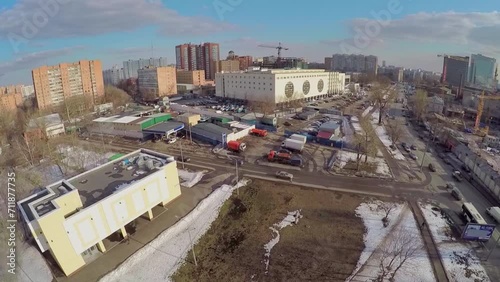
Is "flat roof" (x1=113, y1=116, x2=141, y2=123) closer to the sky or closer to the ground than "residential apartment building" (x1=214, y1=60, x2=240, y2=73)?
closer to the ground

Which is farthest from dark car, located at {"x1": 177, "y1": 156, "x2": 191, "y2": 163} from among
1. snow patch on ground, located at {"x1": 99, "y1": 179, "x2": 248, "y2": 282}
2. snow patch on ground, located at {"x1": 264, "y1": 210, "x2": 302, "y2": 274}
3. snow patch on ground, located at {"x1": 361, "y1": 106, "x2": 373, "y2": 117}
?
snow patch on ground, located at {"x1": 361, "y1": 106, "x2": 373, "y2": 117}

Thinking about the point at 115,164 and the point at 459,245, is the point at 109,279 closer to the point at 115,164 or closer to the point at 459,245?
the point at 115,164

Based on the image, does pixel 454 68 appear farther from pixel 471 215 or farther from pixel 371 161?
pixel 471 215

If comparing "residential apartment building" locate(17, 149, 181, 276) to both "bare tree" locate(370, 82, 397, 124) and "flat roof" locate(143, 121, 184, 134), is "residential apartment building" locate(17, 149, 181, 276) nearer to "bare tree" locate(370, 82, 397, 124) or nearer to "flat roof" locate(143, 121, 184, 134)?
"flat roof" locate(143, 121, 184, 134)

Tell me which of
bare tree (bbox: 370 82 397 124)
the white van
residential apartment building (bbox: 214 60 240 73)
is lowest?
the white van

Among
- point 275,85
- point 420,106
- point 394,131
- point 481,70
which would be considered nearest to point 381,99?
point 420,106

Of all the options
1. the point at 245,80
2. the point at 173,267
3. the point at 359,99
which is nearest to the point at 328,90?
the point at 359,99

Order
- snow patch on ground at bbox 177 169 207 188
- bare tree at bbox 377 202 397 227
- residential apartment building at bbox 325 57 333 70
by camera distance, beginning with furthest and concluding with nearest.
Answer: residential apartment building at bbox 325 57 333 70 → snow patch on ground at bbox 177 169 207 188 → bare tree at bbox 377 202 397 227
